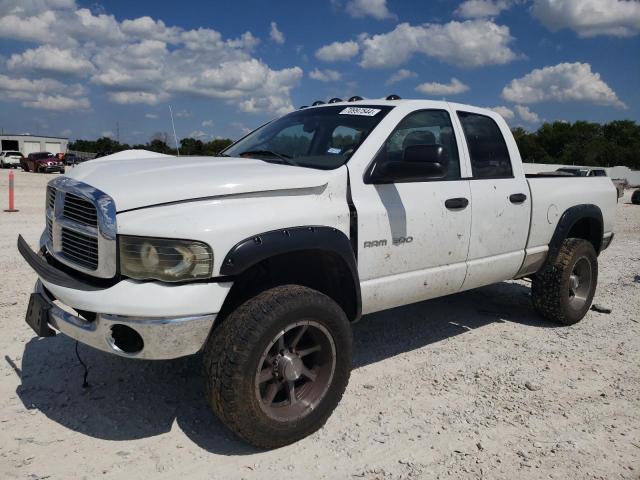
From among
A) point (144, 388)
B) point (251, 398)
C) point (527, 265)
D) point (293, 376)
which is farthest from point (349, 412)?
point (527, 265)

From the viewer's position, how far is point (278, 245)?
9.53ft

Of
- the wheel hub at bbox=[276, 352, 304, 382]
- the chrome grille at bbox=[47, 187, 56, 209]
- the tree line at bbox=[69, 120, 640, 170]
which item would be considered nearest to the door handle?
the wheel hub at bbox=[276, 352, 304, 382]

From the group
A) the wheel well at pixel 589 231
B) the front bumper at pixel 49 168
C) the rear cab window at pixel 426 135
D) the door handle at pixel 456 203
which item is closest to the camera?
the rear cab window at pixel 426 135

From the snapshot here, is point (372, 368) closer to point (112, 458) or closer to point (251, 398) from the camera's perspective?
point (251, 398)

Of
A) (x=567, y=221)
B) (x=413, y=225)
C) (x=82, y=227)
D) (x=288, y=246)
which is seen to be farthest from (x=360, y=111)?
(x=567, y=221)

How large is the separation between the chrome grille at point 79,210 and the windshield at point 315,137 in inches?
51.6

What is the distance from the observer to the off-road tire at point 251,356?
2.77 metres

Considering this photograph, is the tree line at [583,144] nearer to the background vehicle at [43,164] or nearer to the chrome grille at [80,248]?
the background vehicle at [43,164]

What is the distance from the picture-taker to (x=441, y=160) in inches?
133

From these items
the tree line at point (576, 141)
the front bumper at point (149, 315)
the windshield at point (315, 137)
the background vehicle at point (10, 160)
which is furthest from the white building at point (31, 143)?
the front bumper at point (149, 315)

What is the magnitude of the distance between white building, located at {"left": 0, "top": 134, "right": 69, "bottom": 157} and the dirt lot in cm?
9810

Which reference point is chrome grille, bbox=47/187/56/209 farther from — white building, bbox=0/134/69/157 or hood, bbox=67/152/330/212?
white building, bbox=0/134/69/157

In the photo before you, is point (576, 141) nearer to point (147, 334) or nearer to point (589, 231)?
point (589, 231)

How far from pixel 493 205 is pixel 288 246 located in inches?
82.3
